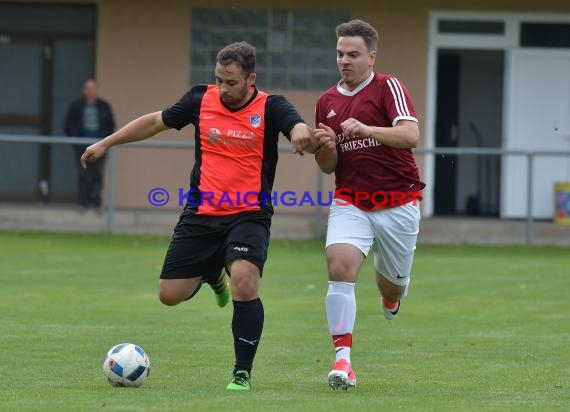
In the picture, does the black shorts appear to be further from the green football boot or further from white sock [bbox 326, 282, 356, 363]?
the green football boot

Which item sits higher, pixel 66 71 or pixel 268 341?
pixel 66 71

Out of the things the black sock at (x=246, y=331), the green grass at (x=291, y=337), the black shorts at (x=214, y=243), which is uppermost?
the black shorts at (x=214, y=243)

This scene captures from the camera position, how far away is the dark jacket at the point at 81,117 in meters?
22.4

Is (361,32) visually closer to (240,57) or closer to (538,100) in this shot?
(240,57)

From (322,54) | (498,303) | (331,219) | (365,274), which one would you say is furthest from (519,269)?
(331,219)

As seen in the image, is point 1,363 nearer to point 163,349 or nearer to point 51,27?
point 163,349

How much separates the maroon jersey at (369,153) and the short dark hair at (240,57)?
31.2 inches

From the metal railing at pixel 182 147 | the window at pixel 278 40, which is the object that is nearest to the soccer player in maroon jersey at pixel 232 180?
the metal railing at pixel 182 147

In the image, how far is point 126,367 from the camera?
27.4ft

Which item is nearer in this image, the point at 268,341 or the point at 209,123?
the point at 209,123

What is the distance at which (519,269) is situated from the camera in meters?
18.0

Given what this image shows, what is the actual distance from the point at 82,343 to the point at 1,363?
52.5 inches

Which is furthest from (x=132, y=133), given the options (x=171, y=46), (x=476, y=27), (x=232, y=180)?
(x=476, y=27)

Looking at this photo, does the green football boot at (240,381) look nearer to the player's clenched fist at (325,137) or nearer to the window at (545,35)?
the player's clenched fist at (325,137)
